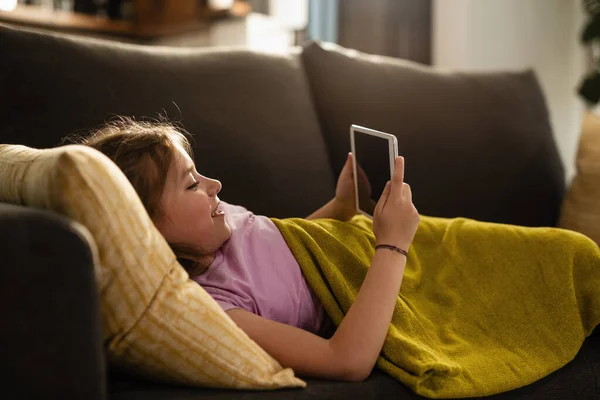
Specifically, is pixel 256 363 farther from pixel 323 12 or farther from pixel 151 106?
pixel 323 12

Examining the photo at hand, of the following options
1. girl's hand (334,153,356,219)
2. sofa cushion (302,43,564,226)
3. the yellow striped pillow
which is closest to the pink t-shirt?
the yellow striped pillow

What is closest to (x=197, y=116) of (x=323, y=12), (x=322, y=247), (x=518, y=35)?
(x=322, y=247)

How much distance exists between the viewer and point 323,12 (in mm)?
3051

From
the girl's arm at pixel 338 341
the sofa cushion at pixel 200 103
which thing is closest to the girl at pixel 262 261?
the girl's arm at pixel 338 341

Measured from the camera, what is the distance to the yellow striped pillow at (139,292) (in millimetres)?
782

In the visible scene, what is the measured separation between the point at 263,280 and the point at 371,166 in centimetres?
28

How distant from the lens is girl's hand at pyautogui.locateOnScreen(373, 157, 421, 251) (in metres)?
1.01

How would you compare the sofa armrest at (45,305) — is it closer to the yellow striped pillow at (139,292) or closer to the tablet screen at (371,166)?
the yellow striped pillow at (139,292)

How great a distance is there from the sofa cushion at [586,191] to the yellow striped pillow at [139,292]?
0.98 metres

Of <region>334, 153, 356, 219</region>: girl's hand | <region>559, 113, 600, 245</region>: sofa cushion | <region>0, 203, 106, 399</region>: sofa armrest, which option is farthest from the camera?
<region>559, 113, 600, 245</region>: sofa cushion

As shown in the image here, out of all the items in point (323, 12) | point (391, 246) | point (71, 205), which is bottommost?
point (391, 246)

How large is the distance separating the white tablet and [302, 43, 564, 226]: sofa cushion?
1.00 feet

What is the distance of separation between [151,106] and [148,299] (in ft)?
1.99

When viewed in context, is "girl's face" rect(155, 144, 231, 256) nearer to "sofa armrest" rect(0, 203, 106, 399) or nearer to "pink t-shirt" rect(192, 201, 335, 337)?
"pink t-shirt" rect(192, 201, 335, 337)
